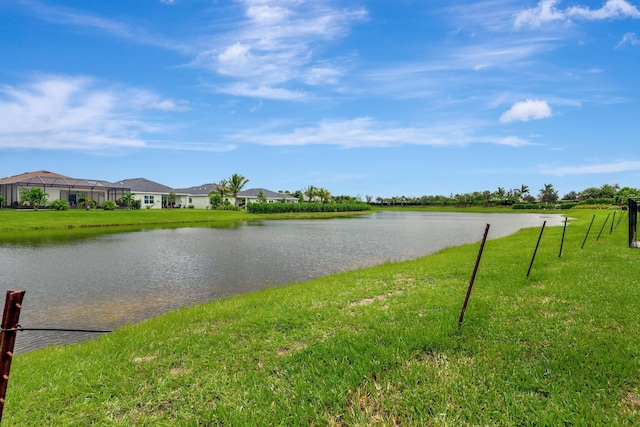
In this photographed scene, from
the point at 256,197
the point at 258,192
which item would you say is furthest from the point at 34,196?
the point at 258,192

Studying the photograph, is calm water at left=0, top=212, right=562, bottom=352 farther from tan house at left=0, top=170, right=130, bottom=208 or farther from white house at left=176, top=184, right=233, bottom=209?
white house at left=176, top=184, right=233, bottom=209

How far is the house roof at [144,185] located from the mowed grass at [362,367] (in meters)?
71.2

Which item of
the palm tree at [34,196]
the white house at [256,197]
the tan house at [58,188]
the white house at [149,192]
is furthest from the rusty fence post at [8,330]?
the white house at [256,197]

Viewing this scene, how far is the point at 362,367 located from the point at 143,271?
13869 millimetres

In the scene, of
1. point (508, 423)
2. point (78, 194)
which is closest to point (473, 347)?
point (508, 423)

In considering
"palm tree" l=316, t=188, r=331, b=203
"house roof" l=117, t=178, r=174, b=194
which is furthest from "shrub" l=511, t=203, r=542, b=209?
"house roof" l=117, t=178, r=174, b=194

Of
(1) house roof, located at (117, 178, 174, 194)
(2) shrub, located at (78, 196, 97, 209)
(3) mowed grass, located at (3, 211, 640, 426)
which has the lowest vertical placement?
(3) mowed grass, located at (3, 211, 640, 426)

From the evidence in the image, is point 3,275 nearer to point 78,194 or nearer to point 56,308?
point 56,308

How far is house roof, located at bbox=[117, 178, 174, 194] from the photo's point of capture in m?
71.0

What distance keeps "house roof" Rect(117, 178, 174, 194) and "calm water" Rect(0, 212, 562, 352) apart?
48.3 meters

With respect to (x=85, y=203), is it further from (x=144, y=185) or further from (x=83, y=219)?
(x=144, y=185)

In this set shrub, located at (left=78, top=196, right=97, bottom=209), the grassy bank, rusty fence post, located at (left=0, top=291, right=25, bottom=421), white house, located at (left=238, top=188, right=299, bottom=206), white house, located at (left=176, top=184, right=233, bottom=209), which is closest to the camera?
rusty fence post, located at (left=0, top=291, right=25, bottom=421)

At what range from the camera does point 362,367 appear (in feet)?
15.1

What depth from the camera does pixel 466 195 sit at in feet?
430
